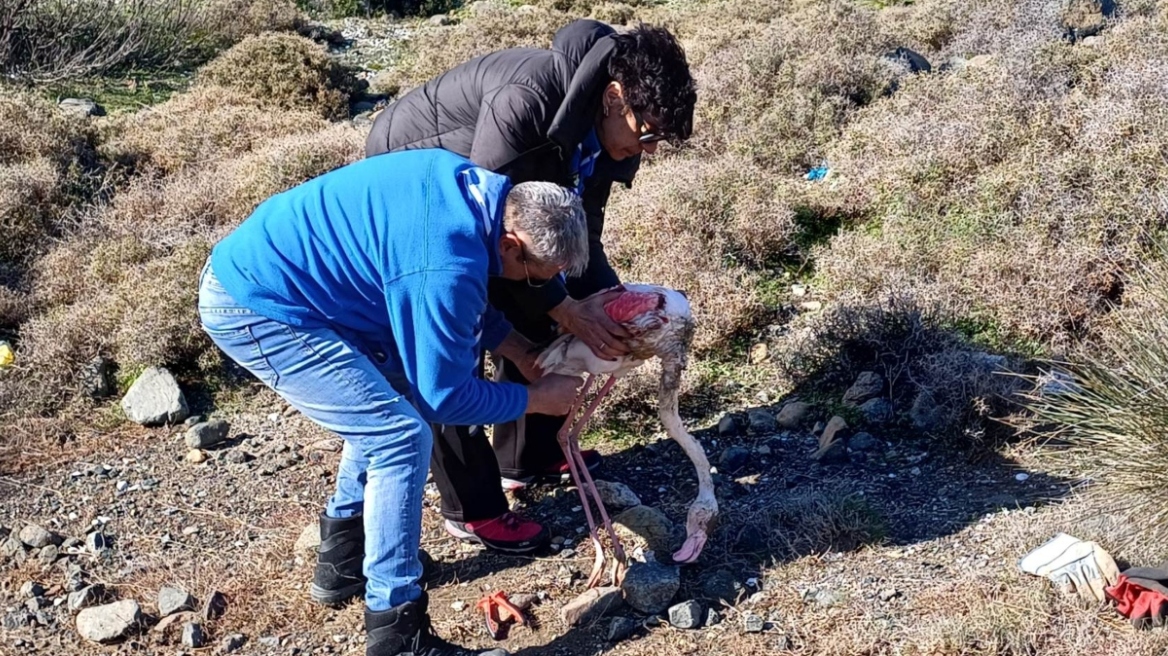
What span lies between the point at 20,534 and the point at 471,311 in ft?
8.75

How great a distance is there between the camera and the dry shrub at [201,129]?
912 cm

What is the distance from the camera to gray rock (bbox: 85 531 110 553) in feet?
15.4

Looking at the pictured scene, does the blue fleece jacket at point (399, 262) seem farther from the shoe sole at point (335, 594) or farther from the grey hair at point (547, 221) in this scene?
the shoe sole at point (335, 594)

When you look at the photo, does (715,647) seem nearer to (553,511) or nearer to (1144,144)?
(553,511)

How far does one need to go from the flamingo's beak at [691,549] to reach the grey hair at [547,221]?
1.34 metres

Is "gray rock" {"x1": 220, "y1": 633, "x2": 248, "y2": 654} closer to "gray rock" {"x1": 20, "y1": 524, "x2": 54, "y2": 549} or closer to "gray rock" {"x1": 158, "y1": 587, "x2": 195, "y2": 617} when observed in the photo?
"gray rock" {"x1": 158, "y1": 587, "x2": 195, "y2": 617}

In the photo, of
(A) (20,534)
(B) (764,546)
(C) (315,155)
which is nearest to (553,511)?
(B) (764,546)

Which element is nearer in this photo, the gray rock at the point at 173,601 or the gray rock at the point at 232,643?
the gray rock at the point at 232,643

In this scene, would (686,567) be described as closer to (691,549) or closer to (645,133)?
(691,549)

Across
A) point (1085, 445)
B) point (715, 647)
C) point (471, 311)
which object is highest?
point (471, 311)

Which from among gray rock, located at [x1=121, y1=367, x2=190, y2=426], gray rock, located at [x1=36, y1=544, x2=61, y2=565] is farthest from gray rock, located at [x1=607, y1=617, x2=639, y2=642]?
gray rock, located at [x1=121, y1=367, x2=190, y2=426]

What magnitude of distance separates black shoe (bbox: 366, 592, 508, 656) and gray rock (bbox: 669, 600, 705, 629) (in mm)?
777

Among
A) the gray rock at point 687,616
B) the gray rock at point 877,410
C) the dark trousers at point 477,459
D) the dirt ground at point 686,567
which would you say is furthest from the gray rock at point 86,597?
the gray rock at point 877,410

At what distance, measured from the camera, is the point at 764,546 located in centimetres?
422
